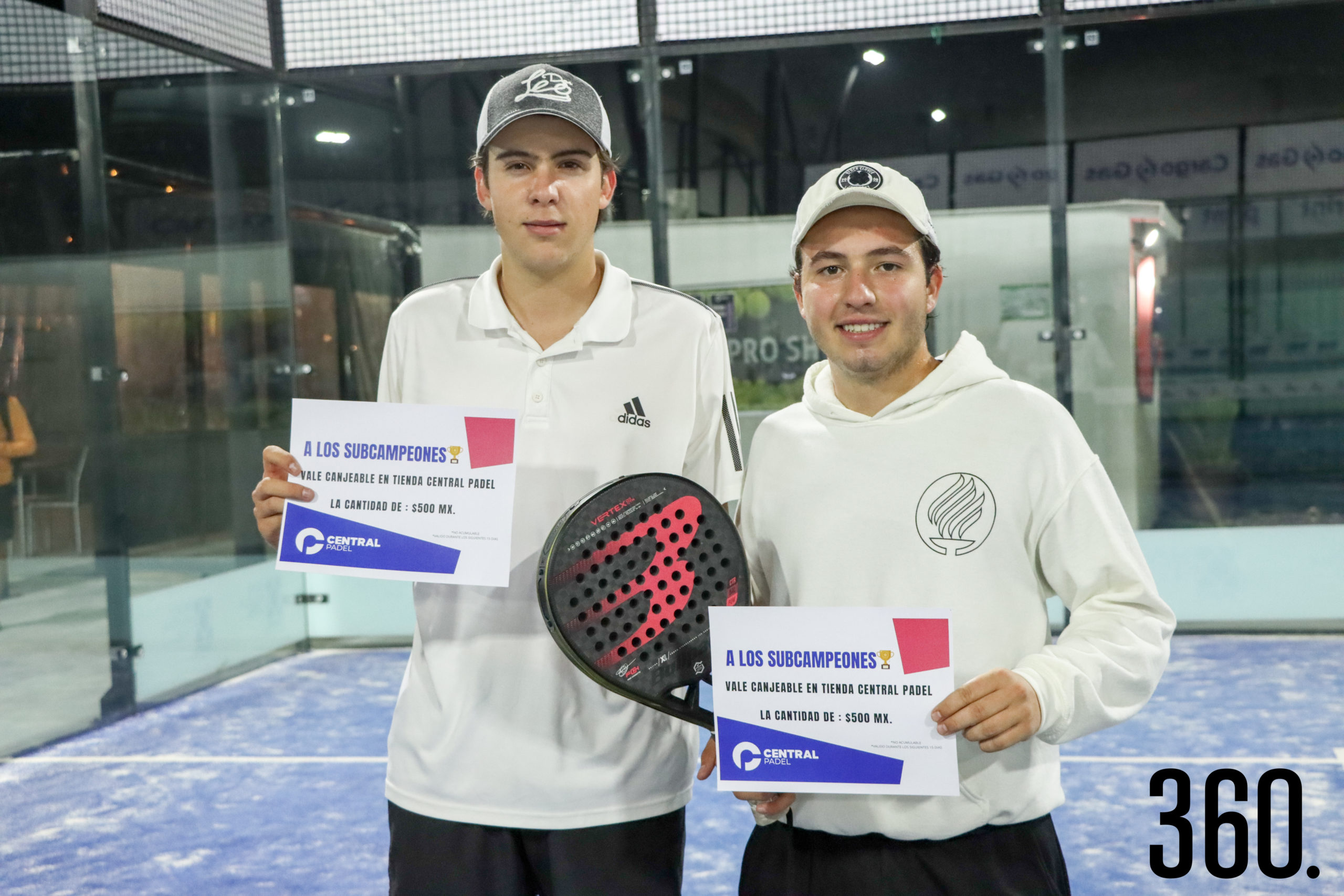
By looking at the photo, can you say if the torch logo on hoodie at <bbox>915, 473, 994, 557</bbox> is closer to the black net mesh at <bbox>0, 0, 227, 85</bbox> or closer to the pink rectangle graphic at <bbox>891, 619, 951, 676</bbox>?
the pink rectangle graphic at <bbox>891, 619, 951, 676</bbox>

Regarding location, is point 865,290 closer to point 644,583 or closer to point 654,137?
point 644,583

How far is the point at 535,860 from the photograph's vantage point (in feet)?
5.20

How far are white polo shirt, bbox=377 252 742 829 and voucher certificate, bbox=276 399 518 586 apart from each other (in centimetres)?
7

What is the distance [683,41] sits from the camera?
5.61 meters

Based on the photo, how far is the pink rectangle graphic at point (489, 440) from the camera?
1.49 m

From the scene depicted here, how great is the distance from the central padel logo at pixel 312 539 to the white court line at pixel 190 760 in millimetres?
2586

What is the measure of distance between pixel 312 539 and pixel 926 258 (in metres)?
0.86

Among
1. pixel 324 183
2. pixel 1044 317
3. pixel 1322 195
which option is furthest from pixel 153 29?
pixel 1322 195

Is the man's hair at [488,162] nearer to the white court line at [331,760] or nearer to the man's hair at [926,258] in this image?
the man's hair at [926,258]

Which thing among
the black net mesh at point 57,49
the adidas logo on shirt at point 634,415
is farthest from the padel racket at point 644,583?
the black net mesh at point 57,49

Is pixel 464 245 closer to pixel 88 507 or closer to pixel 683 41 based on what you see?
pixel 683 41

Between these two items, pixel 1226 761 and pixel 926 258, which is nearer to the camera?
pixel 926 258

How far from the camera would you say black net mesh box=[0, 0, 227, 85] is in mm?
4244

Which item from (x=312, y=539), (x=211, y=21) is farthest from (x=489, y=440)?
(x=211, y=21)
